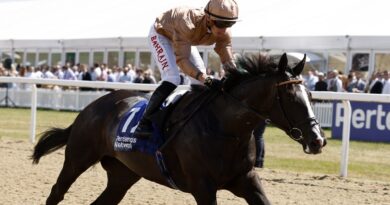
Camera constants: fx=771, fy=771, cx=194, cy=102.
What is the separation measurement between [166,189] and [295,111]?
149 inches

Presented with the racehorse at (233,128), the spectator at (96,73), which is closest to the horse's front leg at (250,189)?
the racehorse at (233,128)

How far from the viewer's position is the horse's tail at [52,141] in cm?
698

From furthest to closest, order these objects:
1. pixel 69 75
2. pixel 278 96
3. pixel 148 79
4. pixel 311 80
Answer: pixel 69 75
pixel 148 79
pixel 311 80
pixel 278 96

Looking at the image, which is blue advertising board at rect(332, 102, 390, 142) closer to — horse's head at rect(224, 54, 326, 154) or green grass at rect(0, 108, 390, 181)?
green grass at rect(0, 108, 390, 181)

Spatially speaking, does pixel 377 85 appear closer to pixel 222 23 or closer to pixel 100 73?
pixel 100 73

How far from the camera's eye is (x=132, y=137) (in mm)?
5969

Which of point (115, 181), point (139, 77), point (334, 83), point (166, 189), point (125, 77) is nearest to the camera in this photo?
point (115, 181)

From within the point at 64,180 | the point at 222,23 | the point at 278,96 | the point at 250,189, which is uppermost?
the point at 222,23

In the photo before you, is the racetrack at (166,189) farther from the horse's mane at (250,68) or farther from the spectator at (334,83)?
the spectator at (334,83)

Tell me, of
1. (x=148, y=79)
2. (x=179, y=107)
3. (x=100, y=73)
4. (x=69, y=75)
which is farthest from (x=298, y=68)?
(x=69, y=75)

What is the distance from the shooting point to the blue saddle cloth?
5723 millimetres

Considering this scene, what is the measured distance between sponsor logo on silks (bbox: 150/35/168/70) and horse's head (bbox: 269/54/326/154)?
1153 mm

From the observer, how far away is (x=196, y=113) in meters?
5.46

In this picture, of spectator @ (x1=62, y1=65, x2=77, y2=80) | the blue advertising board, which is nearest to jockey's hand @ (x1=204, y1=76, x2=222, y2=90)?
the blue advertising board
